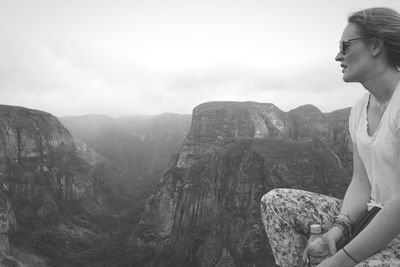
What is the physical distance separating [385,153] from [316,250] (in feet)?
4.34

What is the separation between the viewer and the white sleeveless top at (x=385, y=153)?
3.56 meters

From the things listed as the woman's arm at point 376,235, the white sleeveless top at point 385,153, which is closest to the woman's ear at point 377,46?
the white sleeveless top at point 385,153

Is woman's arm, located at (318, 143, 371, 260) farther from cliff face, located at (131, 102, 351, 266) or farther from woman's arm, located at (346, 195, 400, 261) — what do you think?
cliff face, located at (131, 102, 351, 266)

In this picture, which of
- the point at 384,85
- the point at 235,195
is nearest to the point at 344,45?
the point at 384,85

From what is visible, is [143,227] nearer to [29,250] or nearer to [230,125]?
[29,250]

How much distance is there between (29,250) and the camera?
5236 inches

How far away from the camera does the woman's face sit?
4.07m

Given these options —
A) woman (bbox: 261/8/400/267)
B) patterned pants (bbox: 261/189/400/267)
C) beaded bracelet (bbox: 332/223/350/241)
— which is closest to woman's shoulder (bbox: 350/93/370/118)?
woman (bbox: 261/8/400/267)

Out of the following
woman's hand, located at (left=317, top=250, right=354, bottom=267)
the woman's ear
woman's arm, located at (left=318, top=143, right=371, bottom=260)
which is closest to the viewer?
woman's hand, located at (left=317, top=250, right=354, bottom=267)

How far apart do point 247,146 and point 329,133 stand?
9315cm

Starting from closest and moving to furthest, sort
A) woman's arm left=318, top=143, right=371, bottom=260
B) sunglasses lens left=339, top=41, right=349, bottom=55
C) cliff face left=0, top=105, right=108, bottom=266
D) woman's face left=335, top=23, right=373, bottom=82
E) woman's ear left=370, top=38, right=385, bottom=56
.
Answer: woman's ear left=370, top=38, right=385, bottom=56, woman's face left=335, top=23, right=373, bottom=82, sunglasses lens left=339, top=41, right=349, bottom=55, woman's arm left=318, top=143, right=371, bottom=260, cliff face left=0, top=105, right=108, bottom=266

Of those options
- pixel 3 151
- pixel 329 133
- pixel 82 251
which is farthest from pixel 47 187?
pixel 329 133

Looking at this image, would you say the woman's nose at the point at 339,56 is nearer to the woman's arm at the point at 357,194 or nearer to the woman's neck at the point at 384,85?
the woman's neck at the point at 384,85

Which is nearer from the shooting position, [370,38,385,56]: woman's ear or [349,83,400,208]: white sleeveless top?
[349,83,400,208]: white sleeveless top
